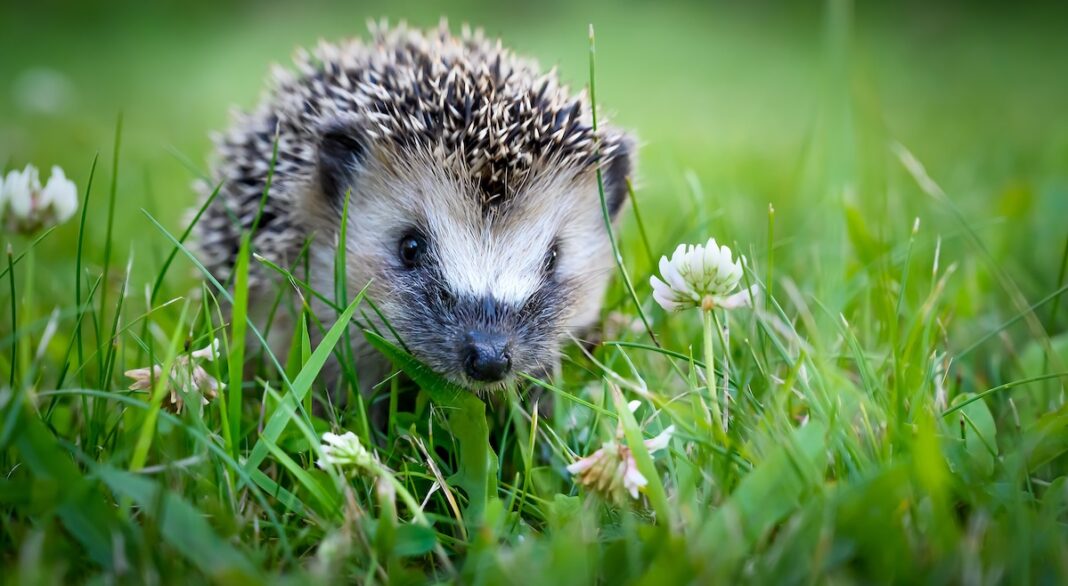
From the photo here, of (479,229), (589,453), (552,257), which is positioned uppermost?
(479,229)

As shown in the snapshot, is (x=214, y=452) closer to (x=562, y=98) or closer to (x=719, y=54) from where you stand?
(x=562, y=98)

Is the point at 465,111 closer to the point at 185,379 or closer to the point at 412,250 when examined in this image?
the point at 412,250

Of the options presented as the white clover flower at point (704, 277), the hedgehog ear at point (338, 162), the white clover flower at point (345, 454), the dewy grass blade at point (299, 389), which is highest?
the hedgehog ear at point (338, 162)

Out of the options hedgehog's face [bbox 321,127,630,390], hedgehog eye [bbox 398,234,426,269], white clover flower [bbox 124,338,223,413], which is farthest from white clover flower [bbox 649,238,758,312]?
white clover flower [bbox 124,338,223,413]

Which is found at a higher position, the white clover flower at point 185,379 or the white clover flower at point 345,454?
the white clover flower at point 185,379

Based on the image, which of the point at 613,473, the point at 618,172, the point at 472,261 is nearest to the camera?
the point at 613,473

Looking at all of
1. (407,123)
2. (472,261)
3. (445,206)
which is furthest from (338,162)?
(472,261)

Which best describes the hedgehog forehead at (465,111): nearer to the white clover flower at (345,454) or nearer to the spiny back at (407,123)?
the spiny back at (407,123)

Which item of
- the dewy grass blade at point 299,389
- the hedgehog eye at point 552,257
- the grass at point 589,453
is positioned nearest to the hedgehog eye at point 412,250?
the grass at point 589,453
